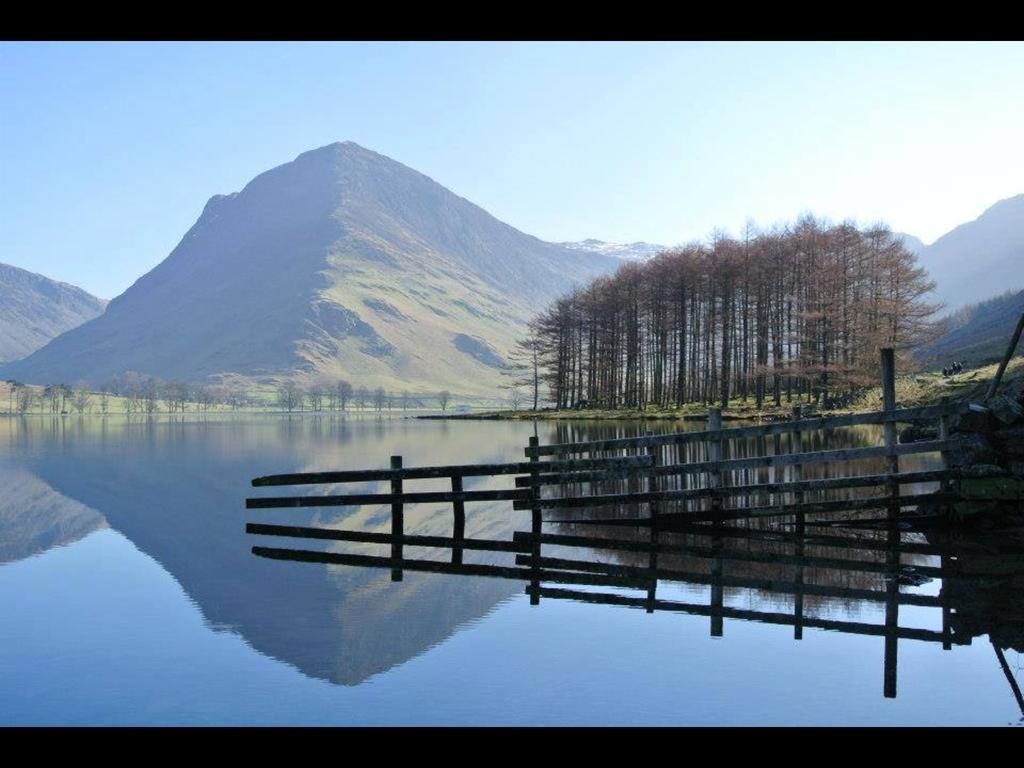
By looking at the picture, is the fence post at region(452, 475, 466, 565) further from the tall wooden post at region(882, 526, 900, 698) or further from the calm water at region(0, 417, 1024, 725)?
the tall wooden post at region(882, 526, 900, 698)

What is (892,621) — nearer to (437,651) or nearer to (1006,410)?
(437,651)

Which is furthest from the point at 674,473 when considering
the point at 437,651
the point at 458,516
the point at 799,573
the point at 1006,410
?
the point at 437,651

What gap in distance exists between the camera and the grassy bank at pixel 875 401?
173ft

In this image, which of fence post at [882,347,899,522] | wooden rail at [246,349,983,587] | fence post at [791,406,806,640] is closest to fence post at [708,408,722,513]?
wooden rail at [246,349,983,587]

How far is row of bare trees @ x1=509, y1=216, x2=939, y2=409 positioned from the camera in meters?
73.2

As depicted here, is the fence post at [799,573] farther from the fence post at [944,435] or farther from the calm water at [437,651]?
the fence post at [944,435]

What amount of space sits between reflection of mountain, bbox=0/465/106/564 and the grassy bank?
3024 cm

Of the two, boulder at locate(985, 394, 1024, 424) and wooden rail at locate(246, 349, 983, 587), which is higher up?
boulder at locate(985, 394, 1024, 424)

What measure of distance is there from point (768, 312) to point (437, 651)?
77372mm

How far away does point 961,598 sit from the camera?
1394 cm

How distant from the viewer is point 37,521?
26.4m

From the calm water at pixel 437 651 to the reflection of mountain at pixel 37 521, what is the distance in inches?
52.3
